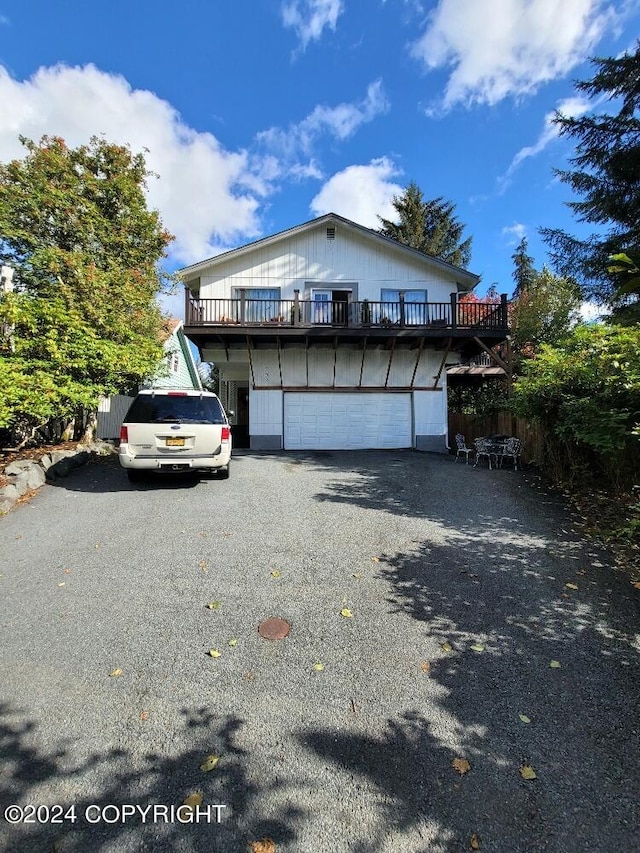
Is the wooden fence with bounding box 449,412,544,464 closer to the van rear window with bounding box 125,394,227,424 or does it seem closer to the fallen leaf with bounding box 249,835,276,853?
the van rear window with bounding box 125,394,227,424

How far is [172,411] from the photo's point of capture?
6852 millimetres

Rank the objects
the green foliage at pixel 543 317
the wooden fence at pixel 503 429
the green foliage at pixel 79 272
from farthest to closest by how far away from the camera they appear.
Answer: the green foliage at pixel 543 317
the wooden fence at pixel 503 429
the green foliage at pixel 79 272

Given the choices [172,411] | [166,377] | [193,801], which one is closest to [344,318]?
[166,377]

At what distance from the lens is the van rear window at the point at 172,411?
6.73 m

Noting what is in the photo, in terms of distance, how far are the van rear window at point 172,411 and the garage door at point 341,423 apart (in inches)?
281

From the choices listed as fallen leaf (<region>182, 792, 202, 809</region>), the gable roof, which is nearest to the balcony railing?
the gable roof

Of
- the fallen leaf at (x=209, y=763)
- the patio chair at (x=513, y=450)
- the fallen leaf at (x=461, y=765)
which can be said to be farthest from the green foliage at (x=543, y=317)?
the fallen leaf at (x=209, y=763)

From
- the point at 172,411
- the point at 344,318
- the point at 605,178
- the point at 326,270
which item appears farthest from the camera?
the point at 326,270

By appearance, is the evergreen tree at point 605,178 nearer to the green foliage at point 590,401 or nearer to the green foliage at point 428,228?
the green foliage at point 590,401

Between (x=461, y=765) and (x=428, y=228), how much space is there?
32.2m

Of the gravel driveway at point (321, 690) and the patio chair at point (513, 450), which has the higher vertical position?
the patio chair at point (513, 450)

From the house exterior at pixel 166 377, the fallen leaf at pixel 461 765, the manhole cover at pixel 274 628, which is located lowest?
→ the fallen leaf at pixel 461 765

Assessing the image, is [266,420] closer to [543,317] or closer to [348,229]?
[348,229]

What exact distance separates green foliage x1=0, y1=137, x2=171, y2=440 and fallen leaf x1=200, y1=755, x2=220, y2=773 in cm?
738
